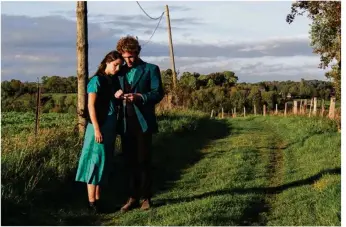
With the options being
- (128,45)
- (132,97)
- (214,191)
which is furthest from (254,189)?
(128,45)

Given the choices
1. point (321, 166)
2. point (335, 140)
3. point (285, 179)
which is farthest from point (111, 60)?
point (335, 140)

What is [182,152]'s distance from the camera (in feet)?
44.2

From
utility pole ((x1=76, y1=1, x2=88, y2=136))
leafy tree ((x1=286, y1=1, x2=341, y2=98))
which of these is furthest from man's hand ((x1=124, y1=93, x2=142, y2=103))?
leafy tree ((x1=286, y1=1, x2=341, y2=98))

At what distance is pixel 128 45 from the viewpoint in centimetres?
727

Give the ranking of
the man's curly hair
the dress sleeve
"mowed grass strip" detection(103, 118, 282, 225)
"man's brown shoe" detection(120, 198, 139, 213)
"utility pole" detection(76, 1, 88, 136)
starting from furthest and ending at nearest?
"utility pole" detection(76, 1, 88, 136), "man's brown shoe" detection(120, 198, 139, 213), the man's curly hair, the dress sleeve, "mowed grass strip" detection(103, 118, 282, 225)

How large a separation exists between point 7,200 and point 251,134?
12947 millimetres

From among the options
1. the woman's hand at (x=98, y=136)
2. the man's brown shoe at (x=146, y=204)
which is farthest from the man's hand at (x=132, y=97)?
the man's brown shoe at (x=146, y=204)

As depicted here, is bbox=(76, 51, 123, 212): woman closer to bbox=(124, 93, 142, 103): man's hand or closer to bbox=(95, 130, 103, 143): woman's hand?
bbox=(95, 130, 103, 143): woman's hand

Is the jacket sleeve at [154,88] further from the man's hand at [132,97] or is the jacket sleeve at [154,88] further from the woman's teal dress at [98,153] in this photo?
the woman's teal dress at [98,153]

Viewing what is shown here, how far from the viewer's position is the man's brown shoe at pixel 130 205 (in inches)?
292

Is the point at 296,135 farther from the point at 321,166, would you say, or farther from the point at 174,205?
the point at 174,205

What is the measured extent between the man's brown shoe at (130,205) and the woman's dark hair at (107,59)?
1.79 metres

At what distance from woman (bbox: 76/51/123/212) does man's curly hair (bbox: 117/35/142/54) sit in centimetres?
17

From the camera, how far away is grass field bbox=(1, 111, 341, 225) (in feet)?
22.8
